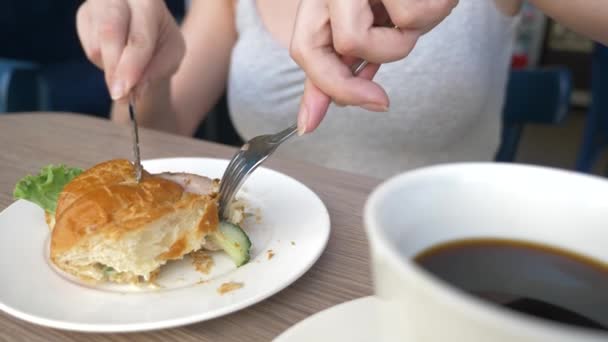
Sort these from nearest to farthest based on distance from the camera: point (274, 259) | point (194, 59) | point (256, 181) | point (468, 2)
Answer: point (274, 259) → point (256, 181) → point (468, 2) → point (194, 59)

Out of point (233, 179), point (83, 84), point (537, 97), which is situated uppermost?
point (233, 179)

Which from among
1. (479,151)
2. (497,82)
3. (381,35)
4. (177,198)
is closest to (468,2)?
(497,82)

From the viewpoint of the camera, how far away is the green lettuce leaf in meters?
0.55

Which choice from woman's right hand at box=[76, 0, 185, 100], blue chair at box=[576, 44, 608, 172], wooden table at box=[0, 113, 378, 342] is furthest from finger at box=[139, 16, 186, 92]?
blue chair at box=[576, 44, 608, 172]

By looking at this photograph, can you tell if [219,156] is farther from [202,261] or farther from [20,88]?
[20,88]

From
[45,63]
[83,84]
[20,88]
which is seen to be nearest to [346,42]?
[20,88]

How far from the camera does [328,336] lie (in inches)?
12.8

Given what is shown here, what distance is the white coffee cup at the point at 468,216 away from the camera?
0.24 meters

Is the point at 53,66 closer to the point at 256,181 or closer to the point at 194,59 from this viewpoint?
A: the point at 194,59

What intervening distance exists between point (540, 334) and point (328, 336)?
160 millimetres

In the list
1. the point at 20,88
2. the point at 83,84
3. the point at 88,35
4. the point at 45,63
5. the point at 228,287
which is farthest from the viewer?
the point at 45,63

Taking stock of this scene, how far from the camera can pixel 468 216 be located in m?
0.30

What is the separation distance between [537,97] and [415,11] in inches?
27.5

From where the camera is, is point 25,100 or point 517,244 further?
point 25,100
